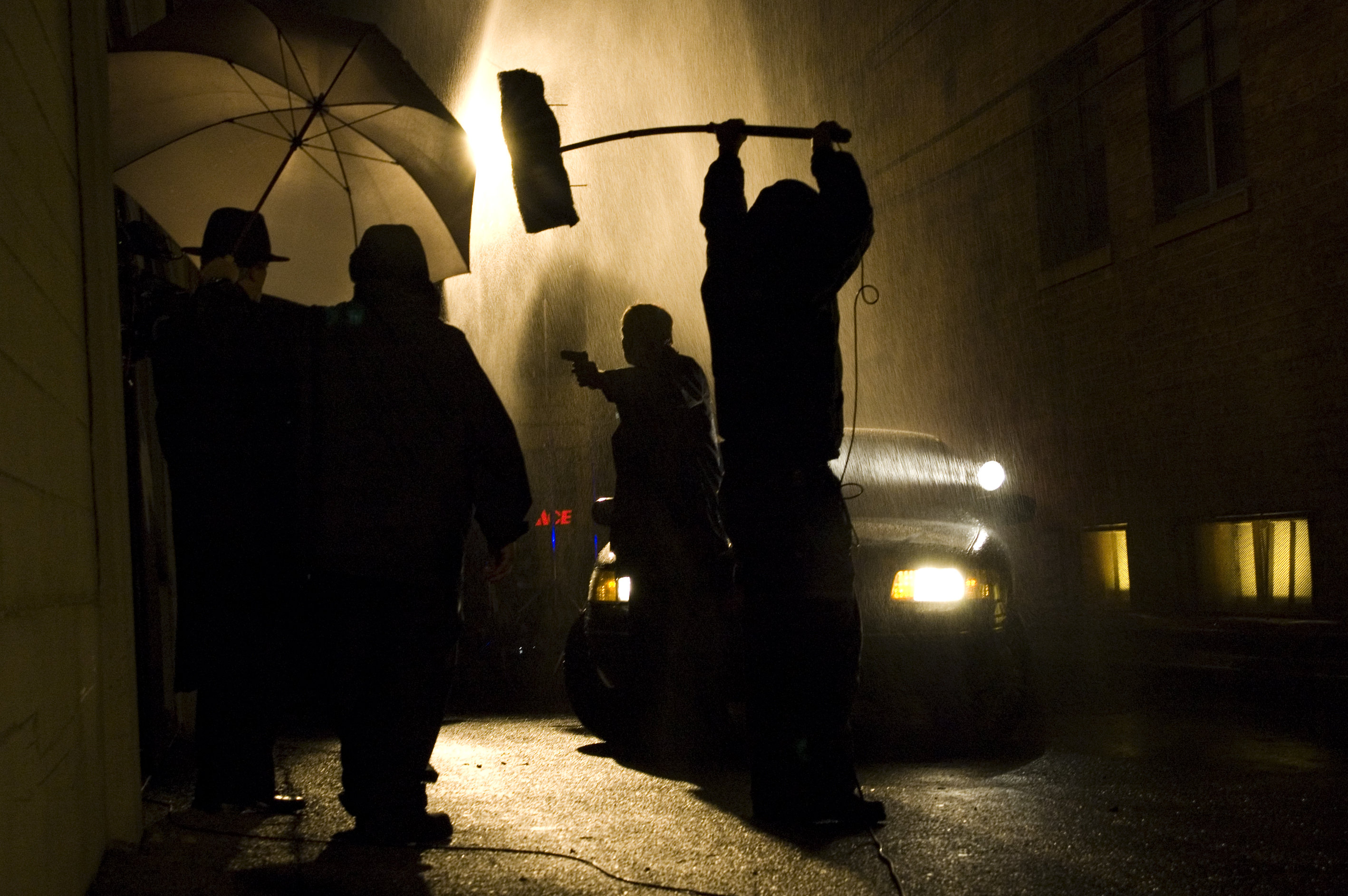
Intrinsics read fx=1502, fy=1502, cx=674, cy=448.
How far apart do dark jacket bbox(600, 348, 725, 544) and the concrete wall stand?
2.49 meters

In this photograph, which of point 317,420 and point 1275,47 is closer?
point 317,420

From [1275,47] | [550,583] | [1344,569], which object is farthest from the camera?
[550,583]

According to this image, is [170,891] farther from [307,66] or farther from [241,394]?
[307,66]

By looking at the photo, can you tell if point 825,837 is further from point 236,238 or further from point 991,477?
point 991,477

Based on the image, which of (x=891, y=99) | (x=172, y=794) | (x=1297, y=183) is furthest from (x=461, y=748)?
(x=891, y=99)

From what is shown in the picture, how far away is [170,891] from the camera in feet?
11.6

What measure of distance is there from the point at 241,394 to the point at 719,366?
1.49m

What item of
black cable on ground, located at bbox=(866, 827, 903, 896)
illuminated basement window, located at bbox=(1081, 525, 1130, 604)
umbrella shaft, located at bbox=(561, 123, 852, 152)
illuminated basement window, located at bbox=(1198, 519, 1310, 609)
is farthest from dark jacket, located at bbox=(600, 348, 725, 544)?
illuminated basement window, located at bbox=(1081, 525, 1130, 604)

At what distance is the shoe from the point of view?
4242 millimetres

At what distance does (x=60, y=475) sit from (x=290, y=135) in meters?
2.96

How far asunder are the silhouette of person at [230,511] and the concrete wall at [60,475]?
1.50 feet

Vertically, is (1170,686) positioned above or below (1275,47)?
below

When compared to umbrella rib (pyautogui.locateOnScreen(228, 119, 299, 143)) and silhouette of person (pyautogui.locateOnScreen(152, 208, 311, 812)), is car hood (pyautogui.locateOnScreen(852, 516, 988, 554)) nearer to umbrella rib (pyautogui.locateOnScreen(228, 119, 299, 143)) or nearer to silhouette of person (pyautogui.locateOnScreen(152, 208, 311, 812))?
silhouette of person (pyautogui.locateOnScreen(152, 208, 311, 812))

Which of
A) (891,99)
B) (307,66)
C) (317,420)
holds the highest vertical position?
(891,99)
